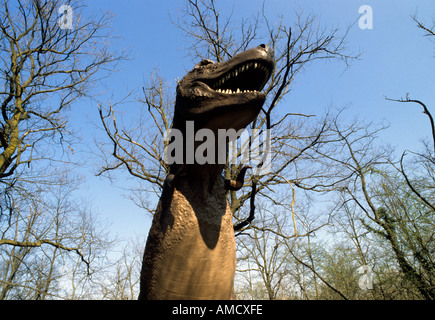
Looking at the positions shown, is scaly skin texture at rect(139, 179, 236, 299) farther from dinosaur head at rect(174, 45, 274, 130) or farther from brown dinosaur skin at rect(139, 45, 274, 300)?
dinosaur head at rect(174, 45, 274, 130)

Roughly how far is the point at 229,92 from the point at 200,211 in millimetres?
986

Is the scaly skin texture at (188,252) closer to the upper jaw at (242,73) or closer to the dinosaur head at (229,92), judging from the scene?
the dinosaur head at (229,92)

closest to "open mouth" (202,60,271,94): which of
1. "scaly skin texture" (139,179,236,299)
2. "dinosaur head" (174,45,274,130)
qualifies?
"dinosaur head" (174,45,274,130)

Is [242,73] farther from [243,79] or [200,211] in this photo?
[200,211]

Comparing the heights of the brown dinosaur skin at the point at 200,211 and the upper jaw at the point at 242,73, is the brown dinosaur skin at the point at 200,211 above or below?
below

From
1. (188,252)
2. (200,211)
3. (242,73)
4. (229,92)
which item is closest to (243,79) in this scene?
(242,73)

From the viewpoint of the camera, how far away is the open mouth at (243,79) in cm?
212

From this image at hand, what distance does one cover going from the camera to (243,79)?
2215mm

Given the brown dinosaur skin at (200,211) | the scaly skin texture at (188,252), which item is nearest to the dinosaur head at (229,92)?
the brown dinosaur skin at (200,211)

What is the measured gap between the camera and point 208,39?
8.77 m

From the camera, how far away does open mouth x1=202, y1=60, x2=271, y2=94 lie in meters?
2.12

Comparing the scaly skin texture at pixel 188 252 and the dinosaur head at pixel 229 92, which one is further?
the scaly skin texture at pixel 188 252
